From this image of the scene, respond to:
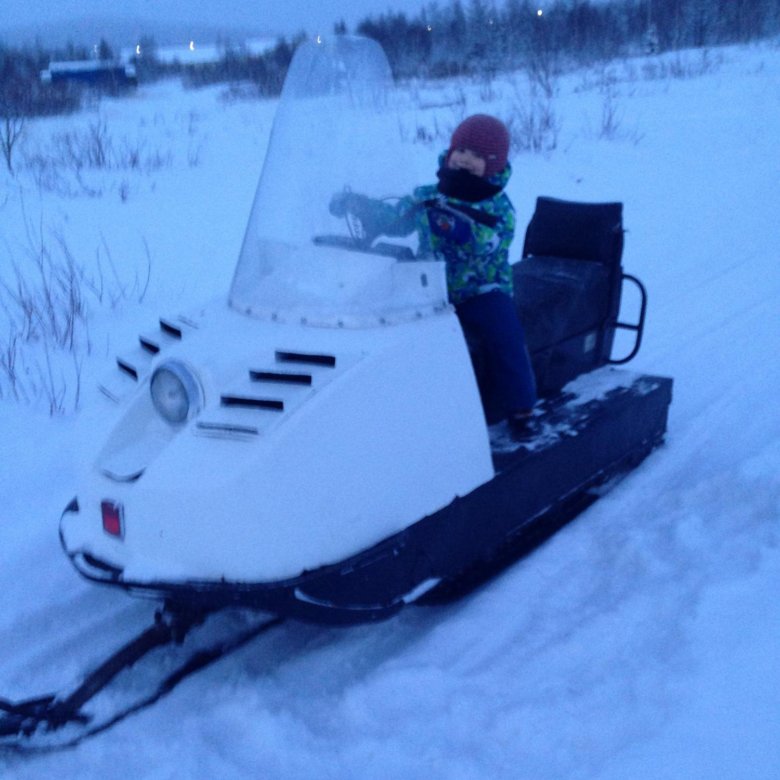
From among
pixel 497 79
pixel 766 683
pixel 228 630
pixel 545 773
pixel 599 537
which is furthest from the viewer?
pixel 497 79

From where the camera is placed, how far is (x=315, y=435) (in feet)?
6.89

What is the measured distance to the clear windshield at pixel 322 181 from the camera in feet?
8.05

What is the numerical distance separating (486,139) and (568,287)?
3.14ft

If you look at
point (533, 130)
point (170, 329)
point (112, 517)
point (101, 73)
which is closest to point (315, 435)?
A: point (112, 517)

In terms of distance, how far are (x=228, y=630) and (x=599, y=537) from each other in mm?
1268

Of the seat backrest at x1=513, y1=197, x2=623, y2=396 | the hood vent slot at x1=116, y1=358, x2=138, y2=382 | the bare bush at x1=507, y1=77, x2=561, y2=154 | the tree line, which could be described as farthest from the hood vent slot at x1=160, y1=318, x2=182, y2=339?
the tree line

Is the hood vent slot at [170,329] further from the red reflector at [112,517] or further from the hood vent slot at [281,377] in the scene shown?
the red reflector at [112,517]

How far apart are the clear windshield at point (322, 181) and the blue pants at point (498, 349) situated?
32cm

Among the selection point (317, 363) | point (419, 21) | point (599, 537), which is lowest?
point (599, 537)

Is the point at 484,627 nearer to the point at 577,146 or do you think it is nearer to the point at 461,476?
the point at 461,476

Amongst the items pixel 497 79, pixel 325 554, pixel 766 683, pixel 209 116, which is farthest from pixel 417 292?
pixel 497 79

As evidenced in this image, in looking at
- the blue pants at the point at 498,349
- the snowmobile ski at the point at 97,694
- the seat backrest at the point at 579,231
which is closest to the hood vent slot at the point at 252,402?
the snowmobile ski at the point at 97,694

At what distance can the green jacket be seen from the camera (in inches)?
104

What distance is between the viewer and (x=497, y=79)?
54.2ft
